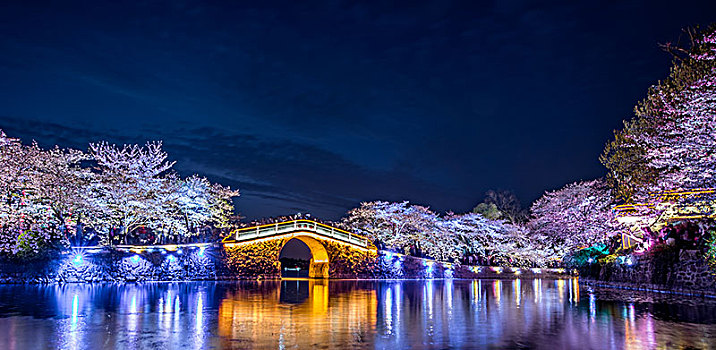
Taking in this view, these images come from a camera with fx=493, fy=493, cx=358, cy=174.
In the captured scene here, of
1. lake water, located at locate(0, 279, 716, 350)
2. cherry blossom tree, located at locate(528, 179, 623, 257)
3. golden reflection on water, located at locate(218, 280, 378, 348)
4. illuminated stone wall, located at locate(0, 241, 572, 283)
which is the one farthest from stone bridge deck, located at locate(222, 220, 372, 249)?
golden reflection on water, located at locate(218, 280, 378, 348)

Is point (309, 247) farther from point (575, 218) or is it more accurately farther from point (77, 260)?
point (575, 218)

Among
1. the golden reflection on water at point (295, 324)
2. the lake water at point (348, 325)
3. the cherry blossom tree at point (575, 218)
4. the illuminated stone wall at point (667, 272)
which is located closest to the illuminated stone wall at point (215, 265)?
the illuminated stone wall at point (667, 272)

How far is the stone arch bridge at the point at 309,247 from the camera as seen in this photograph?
94.8 ft

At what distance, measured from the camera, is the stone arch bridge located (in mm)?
28906

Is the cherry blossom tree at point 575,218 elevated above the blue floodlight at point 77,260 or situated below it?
above

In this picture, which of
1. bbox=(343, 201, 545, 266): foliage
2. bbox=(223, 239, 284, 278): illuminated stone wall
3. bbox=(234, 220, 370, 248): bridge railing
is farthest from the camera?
bbox=(343, 201, 545, 266): foliage

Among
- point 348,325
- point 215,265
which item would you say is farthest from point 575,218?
point 348,325

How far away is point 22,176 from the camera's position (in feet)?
78.3

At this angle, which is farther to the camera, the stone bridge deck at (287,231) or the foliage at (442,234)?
the foliage at (442,234)

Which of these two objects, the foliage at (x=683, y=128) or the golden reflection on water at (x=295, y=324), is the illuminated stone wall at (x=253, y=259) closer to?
the golden reflection on water at (x=295, y=324)

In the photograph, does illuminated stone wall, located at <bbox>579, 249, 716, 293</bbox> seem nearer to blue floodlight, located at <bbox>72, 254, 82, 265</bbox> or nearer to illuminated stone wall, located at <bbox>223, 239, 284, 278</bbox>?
illuminated stone wall, located at <bbox>223, 239, 284, 278</bbox>

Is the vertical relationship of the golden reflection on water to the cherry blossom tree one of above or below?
below

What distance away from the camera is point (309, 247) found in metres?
33.7

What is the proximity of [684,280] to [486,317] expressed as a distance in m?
11.5
